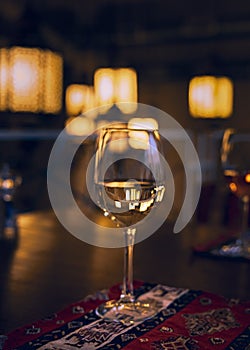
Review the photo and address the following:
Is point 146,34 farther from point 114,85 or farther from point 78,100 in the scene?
point 114,85

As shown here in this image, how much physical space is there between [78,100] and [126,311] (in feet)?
32.6

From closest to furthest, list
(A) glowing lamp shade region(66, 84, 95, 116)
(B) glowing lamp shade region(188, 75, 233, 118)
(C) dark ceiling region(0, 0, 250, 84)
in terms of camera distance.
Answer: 1. (C) dark ceiling region(0, 0, 250, 84)
2. (B) glowing lamp shade region(188, 75, 233, 118)
3. (A) glowing lamp shade region(66, 84, 95, 116)

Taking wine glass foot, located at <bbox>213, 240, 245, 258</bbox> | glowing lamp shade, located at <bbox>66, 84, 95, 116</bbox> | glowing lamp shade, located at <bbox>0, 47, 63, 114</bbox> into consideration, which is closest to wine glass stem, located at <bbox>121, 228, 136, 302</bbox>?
wine glass foot, located at <bbox>213, 240, 245, 258</bbox>

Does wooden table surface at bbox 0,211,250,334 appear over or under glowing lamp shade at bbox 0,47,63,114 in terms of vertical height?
under

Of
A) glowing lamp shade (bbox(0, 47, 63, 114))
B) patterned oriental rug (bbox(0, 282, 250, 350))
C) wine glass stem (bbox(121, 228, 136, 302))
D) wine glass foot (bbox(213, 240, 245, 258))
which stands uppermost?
glowing lamp shade (bbox(0, 47, 63, 114))

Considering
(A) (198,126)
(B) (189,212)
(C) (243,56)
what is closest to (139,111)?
(A) (198,126)

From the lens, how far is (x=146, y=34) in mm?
10836

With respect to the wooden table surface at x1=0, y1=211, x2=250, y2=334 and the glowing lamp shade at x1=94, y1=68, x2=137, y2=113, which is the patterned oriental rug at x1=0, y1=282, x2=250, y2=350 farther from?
the glowing lamp shade at x1=94, y1=68, x2=137, y2=113

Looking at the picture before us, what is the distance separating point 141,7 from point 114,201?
8295mm

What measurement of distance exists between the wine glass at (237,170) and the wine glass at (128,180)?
389mm

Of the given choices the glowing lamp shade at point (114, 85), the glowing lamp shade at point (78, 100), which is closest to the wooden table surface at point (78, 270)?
the glowing lamp shade at point (114, 85)

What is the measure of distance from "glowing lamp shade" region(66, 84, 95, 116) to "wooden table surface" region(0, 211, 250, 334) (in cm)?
919

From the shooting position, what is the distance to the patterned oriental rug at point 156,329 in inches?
24.8

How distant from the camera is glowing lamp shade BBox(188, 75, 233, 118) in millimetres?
8938
